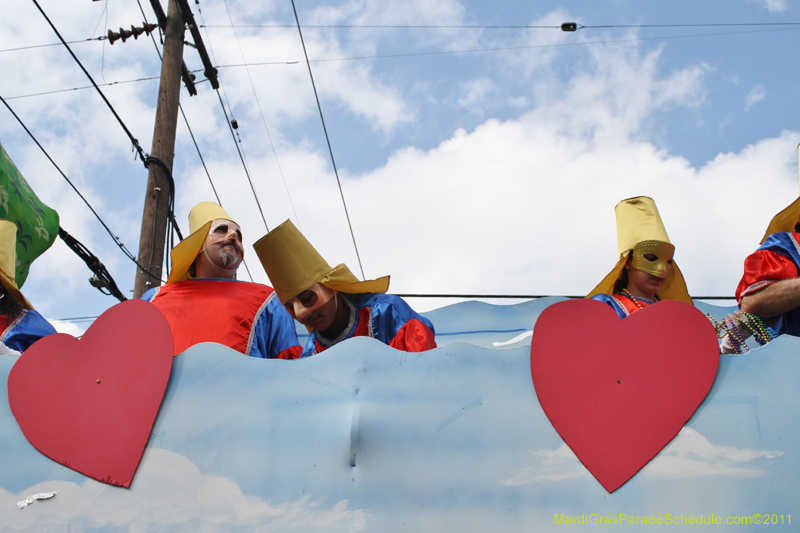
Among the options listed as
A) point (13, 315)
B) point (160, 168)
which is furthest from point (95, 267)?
point (13, 315)

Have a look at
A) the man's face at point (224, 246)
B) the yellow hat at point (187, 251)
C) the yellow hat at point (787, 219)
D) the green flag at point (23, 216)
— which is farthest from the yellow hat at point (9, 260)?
the yellow hat at point (787, 219)

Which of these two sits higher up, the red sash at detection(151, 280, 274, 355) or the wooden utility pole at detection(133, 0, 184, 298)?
the wooden utility pole at detection(133, 0, 184, 298)

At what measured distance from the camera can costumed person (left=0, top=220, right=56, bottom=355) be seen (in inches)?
115

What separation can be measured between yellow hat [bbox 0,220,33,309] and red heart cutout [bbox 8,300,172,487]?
115 cm

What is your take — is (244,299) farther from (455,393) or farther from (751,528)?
(751,528)

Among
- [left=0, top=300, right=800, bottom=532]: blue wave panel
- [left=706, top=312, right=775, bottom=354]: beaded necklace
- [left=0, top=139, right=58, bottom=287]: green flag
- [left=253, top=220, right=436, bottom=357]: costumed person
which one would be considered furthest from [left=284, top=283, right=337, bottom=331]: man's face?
[left=0, top=139, right=58, bottom=287]: green flag

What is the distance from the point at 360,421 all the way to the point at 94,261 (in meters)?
3.77

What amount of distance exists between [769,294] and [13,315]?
325 centimetres

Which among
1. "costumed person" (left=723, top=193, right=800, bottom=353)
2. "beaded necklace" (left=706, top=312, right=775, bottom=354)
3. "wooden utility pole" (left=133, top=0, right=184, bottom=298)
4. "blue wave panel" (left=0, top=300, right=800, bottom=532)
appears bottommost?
"blue wave panel" (left=0, top=300, right=800, bottom=532)

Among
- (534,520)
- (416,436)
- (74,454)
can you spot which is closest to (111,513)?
(74,454)

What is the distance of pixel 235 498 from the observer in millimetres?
1782

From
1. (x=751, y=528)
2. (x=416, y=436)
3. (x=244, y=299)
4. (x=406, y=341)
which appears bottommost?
(x=751, y=528)

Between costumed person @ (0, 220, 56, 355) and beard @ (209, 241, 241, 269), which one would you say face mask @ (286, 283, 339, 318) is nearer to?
beard @ (209, 241, 241, 269)

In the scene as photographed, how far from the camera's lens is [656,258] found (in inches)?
122
